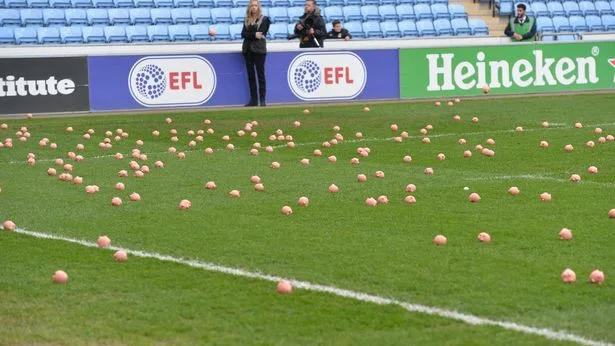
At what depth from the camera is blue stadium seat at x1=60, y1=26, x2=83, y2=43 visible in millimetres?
26431

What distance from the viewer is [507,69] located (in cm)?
2705

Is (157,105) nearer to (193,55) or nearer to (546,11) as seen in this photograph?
(193,55)

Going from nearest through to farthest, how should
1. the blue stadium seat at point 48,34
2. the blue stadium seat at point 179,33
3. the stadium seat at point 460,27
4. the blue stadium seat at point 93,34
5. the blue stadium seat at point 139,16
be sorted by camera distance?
the blue stadium seat at point 48,34 < the blue stadium seat at point 93,34 < the blue stadium seat at point 179,33 < the blue stadium seat at point 139,16 < the stadium seat at point 460,27

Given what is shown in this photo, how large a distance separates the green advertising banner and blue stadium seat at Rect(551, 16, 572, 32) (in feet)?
15.8

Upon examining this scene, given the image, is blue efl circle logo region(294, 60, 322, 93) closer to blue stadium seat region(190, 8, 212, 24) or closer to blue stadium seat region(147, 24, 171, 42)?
blue stadium seat region(147, 24, 171, 42)

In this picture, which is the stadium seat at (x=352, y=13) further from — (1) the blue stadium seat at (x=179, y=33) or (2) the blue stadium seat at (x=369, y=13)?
(1) the blue stadium seat at (x=179, y=33)

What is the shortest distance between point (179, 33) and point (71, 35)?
249 centimetres

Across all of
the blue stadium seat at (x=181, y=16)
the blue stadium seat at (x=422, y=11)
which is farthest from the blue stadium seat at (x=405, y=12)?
the blue stadium seat at (x=181, y=16)

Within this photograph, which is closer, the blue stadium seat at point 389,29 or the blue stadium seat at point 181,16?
the blue stadium seat at point 181,16

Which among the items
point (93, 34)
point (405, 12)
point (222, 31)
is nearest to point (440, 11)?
point (405, 12)

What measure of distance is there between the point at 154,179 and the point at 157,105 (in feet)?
32.7

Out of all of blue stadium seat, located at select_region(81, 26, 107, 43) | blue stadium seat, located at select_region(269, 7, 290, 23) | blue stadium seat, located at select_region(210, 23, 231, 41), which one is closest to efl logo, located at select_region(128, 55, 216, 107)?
blue stadium seat, located at select_region(81, 26, 107, 43)

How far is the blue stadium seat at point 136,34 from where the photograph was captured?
27.1m

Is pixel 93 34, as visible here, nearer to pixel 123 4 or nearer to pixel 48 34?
pixel 48 34
